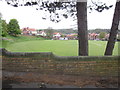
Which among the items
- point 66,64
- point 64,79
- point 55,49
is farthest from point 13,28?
point 64,79

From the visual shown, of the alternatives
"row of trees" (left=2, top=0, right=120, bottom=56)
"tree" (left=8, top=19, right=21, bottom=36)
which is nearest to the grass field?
"row of trees" (left=2, top=0, right=120, bottom=56)

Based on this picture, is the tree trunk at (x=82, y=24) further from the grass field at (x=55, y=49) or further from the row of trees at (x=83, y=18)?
the grass field at (x=55, y=49)

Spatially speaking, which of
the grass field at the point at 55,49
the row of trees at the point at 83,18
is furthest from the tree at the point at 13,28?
the row of trees at the point at 83,18

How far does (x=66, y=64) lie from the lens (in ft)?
11.8

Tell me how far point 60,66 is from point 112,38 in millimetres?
2362

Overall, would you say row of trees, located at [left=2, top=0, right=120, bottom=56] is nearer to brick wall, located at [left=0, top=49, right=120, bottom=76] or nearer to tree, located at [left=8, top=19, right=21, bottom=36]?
brick wall, located at [left=0, top=49, right=120, bottom=76]

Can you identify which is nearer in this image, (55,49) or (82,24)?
(82,24)

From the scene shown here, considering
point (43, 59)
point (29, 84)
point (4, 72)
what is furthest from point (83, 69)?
point (4, 72)

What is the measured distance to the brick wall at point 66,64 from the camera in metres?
3.55

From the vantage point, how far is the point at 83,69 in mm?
3586

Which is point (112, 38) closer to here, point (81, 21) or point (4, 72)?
point (81, 21)

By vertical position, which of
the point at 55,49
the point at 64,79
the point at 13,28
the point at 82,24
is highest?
the point at 13,28

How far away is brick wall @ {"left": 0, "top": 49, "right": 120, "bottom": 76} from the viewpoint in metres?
3.55

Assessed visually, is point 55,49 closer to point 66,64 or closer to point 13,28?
point 66,64
